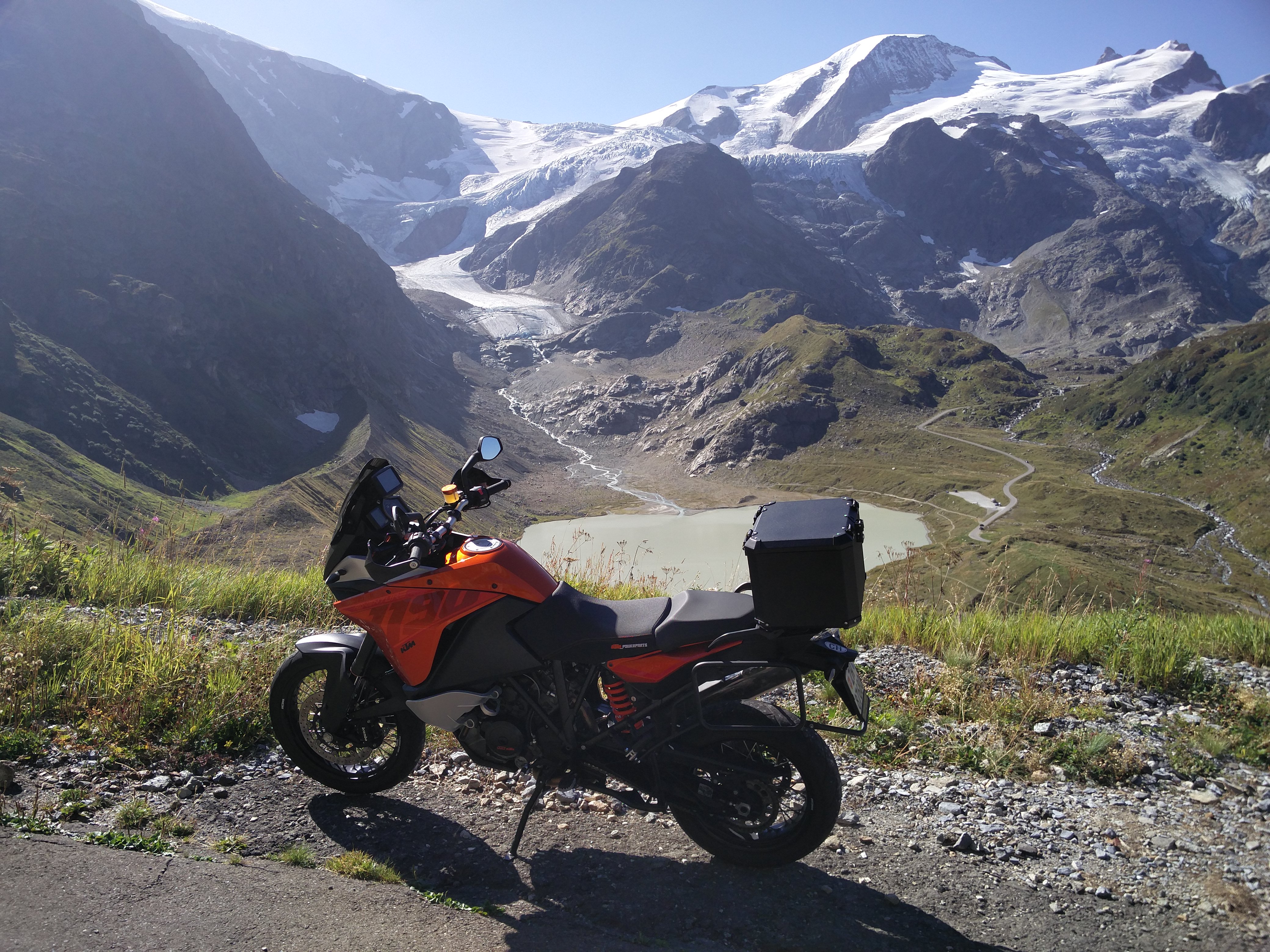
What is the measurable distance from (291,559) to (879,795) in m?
10.1

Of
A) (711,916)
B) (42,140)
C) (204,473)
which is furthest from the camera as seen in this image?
(42,140)

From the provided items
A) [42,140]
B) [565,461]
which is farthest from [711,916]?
[565,461]

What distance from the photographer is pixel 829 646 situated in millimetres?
3570

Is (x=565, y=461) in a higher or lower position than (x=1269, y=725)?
lower

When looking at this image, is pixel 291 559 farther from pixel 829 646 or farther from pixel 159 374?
pixel 159 374

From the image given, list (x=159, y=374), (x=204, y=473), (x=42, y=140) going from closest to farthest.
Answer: (x=204, y=473) < (x=159, y=374) < (x=42, y=140)

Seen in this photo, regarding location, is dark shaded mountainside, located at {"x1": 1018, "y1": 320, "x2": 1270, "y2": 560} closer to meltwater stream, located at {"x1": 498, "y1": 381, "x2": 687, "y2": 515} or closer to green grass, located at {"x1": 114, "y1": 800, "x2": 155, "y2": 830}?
meltwater stream, located at {"x1": 498, "y1": 381, "x2": 687, "y2": 515}

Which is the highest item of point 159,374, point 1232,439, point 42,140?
point 42,140

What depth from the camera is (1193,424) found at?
11862cm

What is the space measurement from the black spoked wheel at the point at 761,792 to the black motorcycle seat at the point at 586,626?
53 cm

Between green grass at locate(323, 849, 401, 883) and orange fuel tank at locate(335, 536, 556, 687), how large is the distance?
0.87 m

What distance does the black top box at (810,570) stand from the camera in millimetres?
3355

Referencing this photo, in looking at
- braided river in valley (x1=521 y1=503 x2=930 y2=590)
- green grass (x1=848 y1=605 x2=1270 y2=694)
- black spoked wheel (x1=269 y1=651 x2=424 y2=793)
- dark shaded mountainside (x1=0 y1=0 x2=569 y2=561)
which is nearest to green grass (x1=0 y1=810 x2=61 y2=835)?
black spoked wheel (x1=269 y1=651 x2=424 y2=793)

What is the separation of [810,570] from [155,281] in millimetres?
114216
